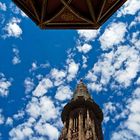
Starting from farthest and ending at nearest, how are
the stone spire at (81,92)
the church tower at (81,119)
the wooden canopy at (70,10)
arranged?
the stone spire at (81,92) < the church tower at (81,119) < the wooden canopy at (70,10)

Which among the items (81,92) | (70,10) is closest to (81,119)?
(81,92)

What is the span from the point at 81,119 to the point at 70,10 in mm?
A: 40072

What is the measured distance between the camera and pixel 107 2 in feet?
37.0

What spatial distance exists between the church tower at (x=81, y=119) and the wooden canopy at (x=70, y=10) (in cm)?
3521

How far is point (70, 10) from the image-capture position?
1123cm

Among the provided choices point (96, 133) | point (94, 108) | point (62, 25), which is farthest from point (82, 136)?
point (62, 25)

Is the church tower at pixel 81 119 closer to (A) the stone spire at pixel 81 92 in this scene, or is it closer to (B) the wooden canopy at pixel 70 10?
(A) the stone spire at pixel 81 92

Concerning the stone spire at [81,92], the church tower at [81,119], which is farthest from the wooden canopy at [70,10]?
the stone spire at [81,92]

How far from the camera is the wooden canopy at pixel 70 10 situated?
11188 millimetres

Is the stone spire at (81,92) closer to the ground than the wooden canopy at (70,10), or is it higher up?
higher up

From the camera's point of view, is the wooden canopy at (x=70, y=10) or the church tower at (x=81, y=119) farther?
the church tower at (x=81, y=119)

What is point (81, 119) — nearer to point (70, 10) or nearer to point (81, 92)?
point (81, 92)

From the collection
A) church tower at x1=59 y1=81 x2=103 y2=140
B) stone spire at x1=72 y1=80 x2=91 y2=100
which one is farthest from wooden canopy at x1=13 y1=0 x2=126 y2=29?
stone spire at x1=72 y1=80 x2=91 y2=100

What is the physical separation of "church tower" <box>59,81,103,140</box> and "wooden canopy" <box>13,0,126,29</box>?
3521cm
